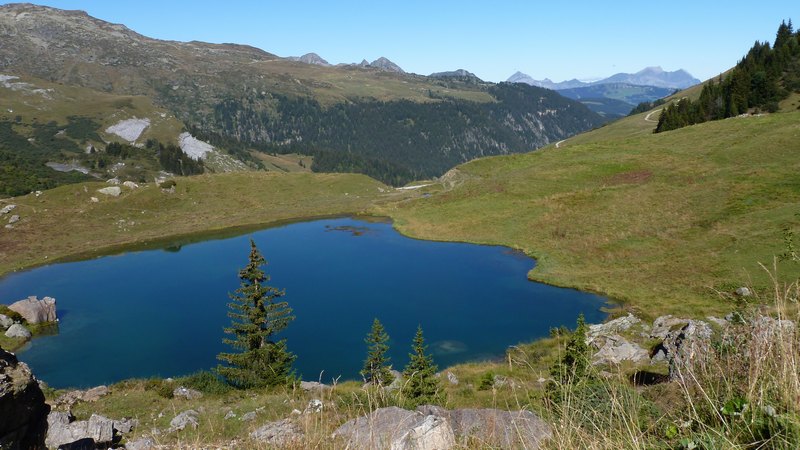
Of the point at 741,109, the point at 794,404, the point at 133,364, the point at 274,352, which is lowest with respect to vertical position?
the point at 133,364

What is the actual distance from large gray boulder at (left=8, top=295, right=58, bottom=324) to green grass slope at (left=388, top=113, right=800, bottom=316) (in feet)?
148

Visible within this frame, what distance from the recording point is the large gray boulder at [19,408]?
7664 millimetres

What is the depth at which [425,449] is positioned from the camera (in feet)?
21.9

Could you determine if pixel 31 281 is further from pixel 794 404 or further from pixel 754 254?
pixel 754 254

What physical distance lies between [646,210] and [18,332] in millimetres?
66460

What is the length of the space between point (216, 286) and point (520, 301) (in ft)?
109

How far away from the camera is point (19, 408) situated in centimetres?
791

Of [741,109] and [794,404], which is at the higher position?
[741,109]

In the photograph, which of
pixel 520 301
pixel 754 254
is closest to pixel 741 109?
pixel 754 254

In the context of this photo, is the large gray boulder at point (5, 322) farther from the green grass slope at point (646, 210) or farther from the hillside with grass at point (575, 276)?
the green grass slope at point (646, 210)

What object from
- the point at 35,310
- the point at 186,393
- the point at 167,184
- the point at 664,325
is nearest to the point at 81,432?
the point at 186,393

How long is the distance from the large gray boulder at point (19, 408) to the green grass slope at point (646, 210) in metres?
33.3

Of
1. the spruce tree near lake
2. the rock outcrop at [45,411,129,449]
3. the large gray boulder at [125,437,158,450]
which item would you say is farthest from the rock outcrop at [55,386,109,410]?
the large gray boulder at [125,437,158,450]

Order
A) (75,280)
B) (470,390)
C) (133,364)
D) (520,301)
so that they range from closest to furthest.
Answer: (470,390) < (133,364) < (520,301) < (75,280)
